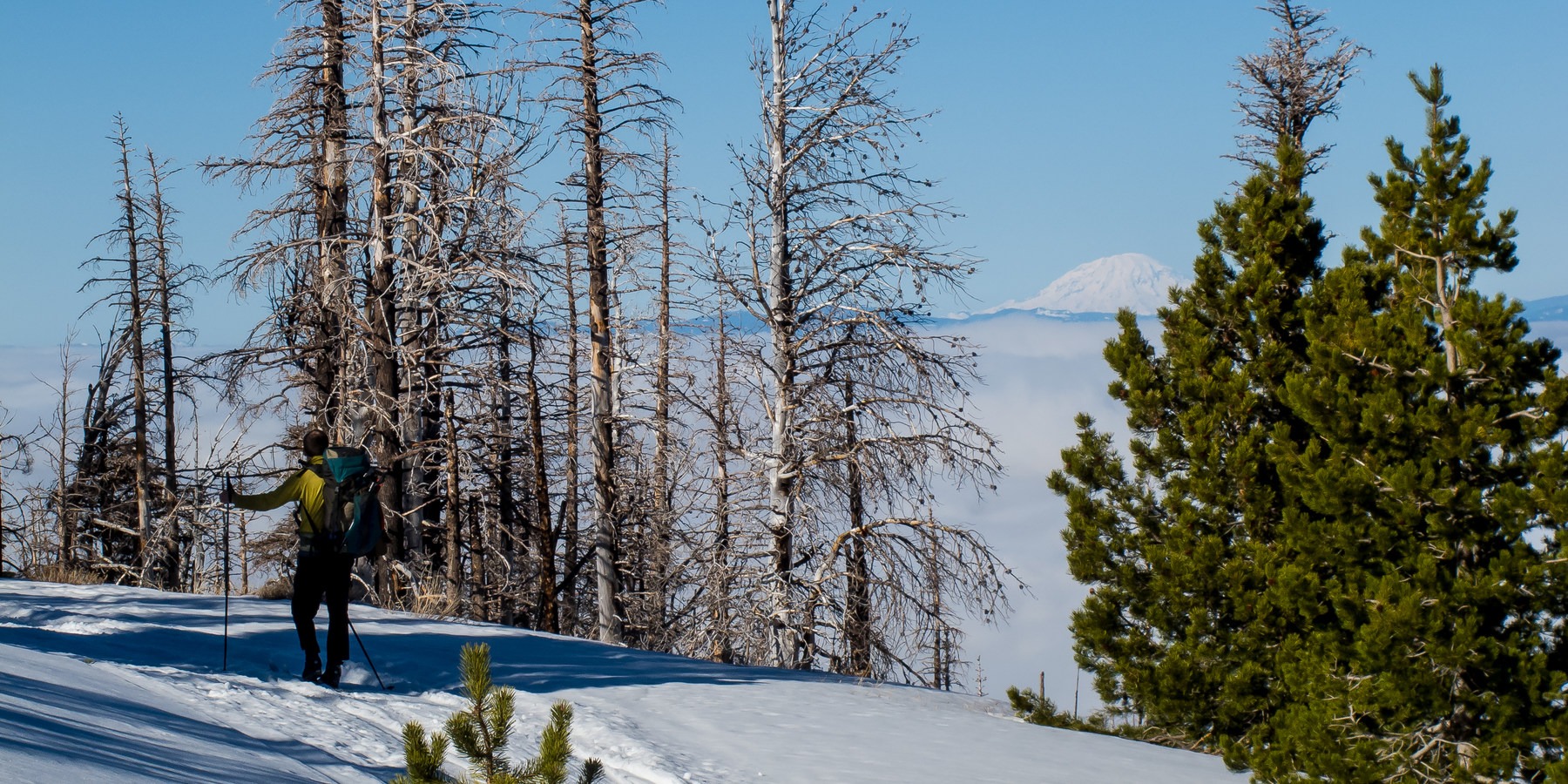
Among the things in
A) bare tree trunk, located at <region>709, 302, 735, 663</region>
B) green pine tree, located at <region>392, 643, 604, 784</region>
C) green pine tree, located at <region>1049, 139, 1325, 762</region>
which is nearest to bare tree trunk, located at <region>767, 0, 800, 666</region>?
bare tree trunk, located at <region>709, 302, 735, 663</region>

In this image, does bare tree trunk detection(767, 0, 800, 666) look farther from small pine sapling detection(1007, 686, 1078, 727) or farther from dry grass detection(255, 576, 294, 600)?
dry grass detection(255, 576, 294, 600)

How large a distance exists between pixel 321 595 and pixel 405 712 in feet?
3.80

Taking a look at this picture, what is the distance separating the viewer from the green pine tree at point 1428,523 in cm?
916

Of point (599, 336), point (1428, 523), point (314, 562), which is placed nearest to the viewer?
point (314, 562)

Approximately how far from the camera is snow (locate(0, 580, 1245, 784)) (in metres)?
5.30

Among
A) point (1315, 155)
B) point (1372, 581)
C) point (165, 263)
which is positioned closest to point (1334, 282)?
point (1372, 581)

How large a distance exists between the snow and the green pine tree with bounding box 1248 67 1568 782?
1.33m

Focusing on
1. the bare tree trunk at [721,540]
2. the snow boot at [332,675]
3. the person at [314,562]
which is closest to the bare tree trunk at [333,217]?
the bare tree trunk at [721,540]

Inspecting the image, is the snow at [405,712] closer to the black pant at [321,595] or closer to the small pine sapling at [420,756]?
the black pant at [321,595]

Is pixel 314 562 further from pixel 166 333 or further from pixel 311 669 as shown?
pixel 166 333

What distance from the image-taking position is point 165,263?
26.9 metres

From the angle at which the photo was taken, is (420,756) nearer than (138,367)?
Yes

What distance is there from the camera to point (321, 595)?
8.52m

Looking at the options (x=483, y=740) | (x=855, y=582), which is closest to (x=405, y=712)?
(x=483, y=740)
